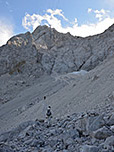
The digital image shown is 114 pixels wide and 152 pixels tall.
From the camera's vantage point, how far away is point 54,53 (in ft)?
158

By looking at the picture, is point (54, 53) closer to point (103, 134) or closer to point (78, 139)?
point (78, 139)

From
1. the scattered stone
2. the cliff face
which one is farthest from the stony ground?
the cliff face

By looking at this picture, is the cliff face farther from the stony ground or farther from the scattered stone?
the scattered stone

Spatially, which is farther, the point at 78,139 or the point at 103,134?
the point at 78,139

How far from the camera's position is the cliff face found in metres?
42.4

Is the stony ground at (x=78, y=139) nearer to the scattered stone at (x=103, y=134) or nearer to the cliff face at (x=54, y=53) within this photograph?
the scattered stone at (x=103, y=134)

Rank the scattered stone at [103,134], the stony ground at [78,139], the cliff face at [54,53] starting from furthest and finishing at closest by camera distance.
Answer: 1. the cliff face at [54,53]
2. the scattered stone at [103,134]
3. the stony ground at [78,139]

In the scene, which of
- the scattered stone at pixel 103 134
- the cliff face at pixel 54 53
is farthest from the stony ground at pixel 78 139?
the cliff face at pixel 54 53

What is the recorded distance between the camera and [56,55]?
4750 cm

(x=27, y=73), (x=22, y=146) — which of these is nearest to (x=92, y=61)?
(x=27, y=73)

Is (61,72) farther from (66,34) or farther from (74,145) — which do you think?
(74,145)

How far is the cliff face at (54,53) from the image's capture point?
4238 centimetres

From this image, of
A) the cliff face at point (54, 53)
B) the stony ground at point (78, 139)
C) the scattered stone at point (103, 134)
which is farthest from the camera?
the cliff face at point (54, 53)

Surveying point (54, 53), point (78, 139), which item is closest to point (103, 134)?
point (78, 139)
